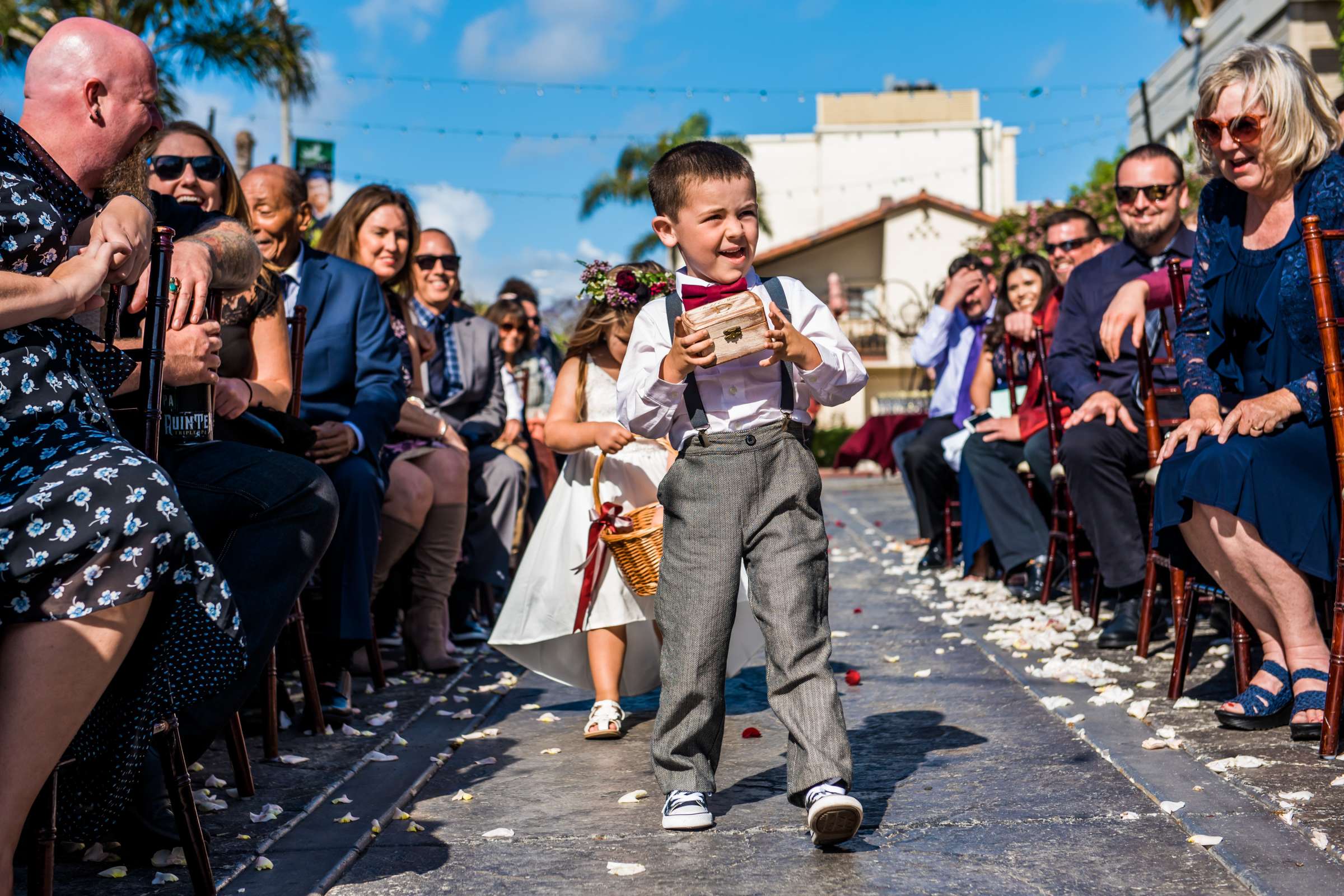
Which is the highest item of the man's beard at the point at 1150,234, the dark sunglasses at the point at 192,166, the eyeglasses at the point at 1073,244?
the eyeglasses at the point at 1073,244

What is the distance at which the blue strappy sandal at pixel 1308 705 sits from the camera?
427cm

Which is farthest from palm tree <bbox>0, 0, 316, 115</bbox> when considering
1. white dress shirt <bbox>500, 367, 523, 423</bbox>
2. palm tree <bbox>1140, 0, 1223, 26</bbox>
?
palm tree <bbox>1140, 0, 1223, 26</bbox>

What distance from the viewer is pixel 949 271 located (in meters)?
10.8

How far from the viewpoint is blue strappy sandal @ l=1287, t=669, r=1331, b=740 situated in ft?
14.0

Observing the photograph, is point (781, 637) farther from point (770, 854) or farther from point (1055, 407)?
point (1055, 407)

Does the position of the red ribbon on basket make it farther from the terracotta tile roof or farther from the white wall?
the white wall

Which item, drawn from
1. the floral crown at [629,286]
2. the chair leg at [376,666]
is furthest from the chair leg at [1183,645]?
the chair leg at [376,666]

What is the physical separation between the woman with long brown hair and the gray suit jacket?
2.77 ft

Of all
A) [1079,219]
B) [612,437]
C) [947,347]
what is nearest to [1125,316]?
[612,437]

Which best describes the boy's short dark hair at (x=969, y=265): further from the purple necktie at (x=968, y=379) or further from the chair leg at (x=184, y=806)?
the chair leg at (x=184, y=806)

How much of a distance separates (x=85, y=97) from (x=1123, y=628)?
16.3 ft

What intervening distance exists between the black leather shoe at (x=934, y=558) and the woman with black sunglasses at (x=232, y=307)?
246 inches

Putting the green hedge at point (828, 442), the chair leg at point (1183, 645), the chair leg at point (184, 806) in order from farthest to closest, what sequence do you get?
1. the green hedge at point (828, 442)
2. the chair leg at point (1183, 645)
3. the chair leg at point (184, 806)

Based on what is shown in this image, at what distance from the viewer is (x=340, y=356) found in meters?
6.09
